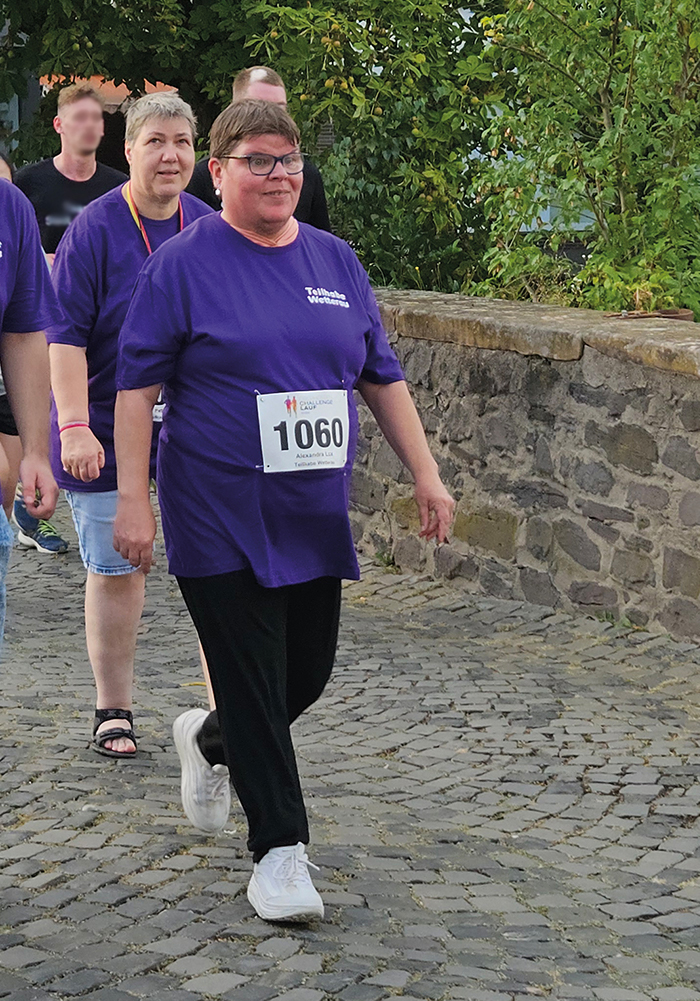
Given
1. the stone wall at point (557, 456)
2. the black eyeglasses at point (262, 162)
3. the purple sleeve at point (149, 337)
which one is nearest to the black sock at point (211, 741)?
the purple sleeve at point (149, 337)

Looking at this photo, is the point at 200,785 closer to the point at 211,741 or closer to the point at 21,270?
the point at 211,741

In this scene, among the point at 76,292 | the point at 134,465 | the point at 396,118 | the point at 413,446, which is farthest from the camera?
the point at 396,118

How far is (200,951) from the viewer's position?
12.6ft

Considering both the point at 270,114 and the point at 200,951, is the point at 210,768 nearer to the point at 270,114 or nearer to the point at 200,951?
the point at 200,951

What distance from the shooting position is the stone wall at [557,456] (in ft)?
22.5

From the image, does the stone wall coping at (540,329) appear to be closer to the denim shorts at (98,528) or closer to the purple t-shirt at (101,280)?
the purple t-shirt at (101,280)

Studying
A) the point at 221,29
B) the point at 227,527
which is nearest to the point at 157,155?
the point at 227,527

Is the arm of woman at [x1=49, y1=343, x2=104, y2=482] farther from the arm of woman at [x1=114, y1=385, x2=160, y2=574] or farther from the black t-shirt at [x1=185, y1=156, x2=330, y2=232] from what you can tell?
the black t-shirt at [x1=185, y1=156, x2=330, y2=232]

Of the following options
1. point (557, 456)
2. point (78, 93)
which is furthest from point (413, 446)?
point (78, 93)

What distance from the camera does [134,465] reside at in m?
4.03

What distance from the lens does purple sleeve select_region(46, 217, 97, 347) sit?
5121mm

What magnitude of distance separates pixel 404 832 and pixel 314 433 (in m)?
1.37

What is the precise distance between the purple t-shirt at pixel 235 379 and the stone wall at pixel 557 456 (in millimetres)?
2963

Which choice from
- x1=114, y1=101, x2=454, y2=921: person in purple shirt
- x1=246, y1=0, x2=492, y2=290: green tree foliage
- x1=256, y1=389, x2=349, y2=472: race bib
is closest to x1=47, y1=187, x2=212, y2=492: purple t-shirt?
x1=114, y1=101, x2=454, y2=921: person in purple shirt
